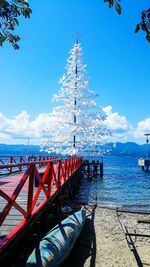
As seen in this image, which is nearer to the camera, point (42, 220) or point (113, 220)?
point (42, 220)

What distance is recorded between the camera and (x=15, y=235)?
563cm

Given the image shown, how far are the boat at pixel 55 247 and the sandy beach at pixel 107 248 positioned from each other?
54 cm

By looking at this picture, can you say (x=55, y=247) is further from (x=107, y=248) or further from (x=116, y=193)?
(x=116, y=193)

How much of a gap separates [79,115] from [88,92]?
12.2 ft

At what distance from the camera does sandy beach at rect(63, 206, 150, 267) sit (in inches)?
304

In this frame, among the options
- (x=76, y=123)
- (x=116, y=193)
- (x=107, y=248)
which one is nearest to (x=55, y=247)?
(x=107, y=248)

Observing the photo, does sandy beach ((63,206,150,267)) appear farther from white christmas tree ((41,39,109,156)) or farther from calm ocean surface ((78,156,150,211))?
white christmas tree ((41,39,109,156))

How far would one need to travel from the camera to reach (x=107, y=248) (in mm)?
8859

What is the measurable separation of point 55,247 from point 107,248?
2.77m

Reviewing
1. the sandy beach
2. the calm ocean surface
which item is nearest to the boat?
the sandy beach

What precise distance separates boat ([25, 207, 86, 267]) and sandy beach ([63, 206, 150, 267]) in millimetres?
538

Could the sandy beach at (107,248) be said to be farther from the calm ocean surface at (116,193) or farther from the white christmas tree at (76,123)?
the white christmas tree at (76,123)

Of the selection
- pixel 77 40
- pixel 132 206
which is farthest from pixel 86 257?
pixel 77 40

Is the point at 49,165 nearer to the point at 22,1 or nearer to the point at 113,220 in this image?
the point at 113,220
